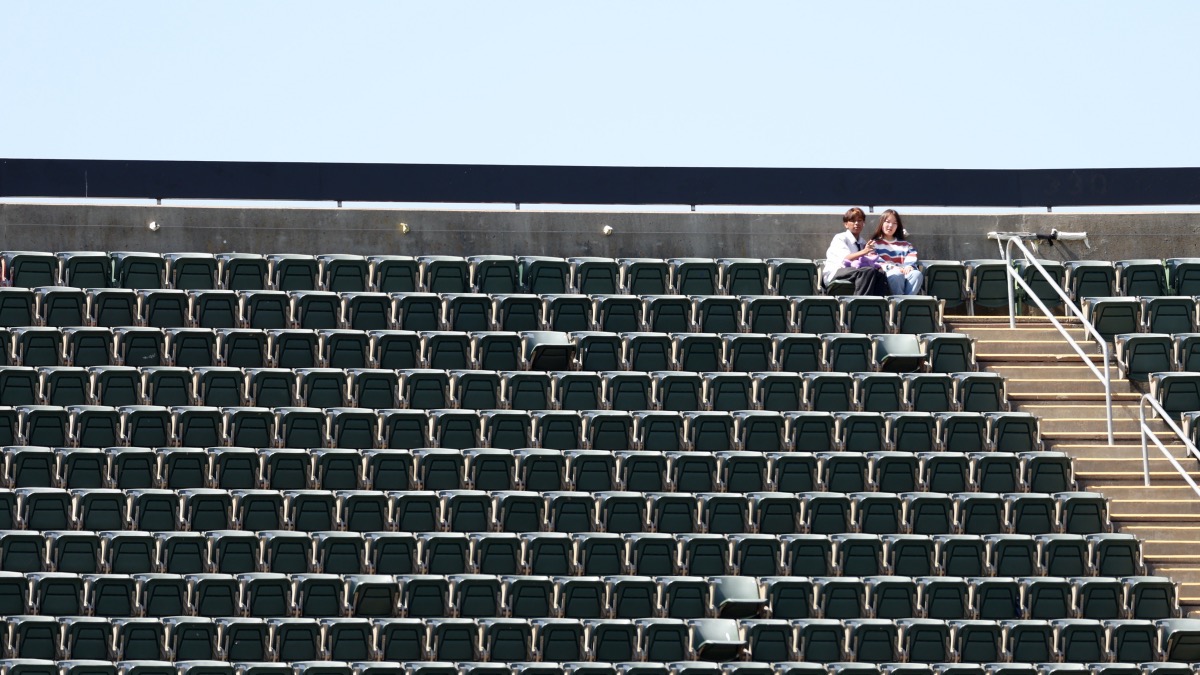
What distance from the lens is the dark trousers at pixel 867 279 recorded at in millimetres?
20766

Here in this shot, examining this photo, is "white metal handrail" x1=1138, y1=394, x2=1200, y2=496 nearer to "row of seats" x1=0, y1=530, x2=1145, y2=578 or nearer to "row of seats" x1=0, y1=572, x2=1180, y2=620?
"row of seats" x1=0, y1=530, x2=1145, y2=578

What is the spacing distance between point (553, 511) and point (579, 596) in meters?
1.04

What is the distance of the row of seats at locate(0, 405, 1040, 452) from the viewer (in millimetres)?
18078

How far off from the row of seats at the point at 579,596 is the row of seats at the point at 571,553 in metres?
0.31

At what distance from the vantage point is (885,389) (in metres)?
19.1

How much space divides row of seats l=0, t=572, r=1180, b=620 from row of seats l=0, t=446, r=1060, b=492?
50.1 inches

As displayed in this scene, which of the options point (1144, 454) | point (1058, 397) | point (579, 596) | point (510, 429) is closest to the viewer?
point (579, 596)

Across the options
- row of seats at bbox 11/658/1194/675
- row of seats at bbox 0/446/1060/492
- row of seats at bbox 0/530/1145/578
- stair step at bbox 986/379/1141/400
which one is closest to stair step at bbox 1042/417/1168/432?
stair step at bbox 986/379/1141/400

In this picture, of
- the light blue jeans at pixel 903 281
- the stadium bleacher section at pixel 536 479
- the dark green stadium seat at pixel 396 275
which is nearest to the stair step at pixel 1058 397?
the stadium bleacher section at pixel 536 479

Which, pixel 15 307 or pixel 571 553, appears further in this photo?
pixel 15 307

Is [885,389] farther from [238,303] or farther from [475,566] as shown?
[238,303]

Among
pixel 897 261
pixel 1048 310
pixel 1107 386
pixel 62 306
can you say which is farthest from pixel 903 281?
pixel 62 306

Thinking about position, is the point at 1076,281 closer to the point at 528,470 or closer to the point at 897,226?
the point at 897,226

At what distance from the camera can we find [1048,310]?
2102 centimetres
